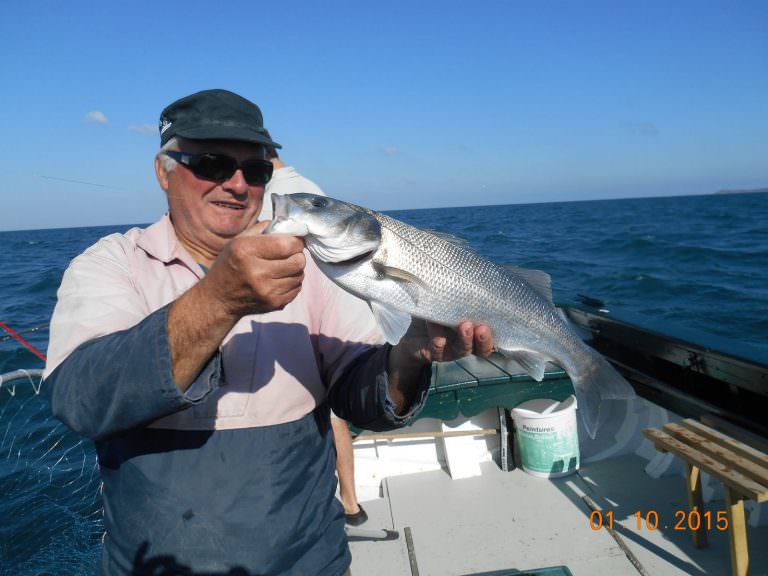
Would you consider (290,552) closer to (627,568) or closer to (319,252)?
(319,252)

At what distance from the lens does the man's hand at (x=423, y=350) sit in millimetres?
2424

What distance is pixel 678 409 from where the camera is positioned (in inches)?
184

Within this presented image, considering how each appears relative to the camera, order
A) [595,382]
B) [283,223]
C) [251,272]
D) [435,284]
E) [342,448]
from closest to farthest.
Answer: [251,272] < [283,223] < [435,284] < [595,382] < [342,448]

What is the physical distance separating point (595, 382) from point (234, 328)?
2.31 meters

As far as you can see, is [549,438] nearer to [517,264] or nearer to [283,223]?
[283,223]

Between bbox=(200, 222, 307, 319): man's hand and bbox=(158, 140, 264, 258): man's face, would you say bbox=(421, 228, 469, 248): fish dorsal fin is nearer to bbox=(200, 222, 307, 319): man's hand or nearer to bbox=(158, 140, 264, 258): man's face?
bbox=(158, 140, 264, 258): man's face

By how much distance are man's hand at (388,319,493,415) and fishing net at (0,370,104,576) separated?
3295 millimetres

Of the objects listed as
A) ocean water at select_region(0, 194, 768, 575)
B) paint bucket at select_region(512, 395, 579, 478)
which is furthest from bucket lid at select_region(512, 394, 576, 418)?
ocean water at select_region(0, 194, 768, 575)

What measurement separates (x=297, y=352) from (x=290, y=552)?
890mm

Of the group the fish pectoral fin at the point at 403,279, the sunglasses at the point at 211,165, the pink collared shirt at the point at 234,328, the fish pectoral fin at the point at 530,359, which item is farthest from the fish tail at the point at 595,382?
the sunglasses at the point at 211,165

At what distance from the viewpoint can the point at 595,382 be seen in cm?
327

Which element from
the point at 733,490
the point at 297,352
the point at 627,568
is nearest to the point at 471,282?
the point at 297,352

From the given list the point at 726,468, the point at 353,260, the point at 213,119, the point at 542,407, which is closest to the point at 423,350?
the point at 353,260
